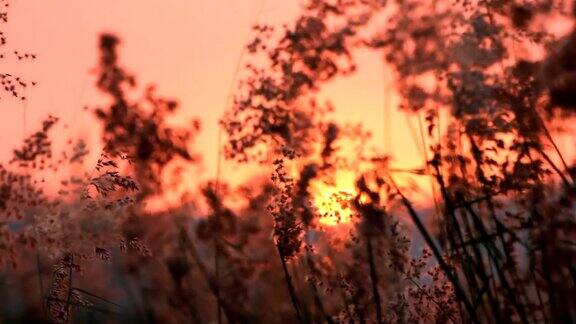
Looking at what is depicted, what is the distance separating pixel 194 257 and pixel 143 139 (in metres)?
0.62

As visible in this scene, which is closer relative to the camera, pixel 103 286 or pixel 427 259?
pixel 427 259

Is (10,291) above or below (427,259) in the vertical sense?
above

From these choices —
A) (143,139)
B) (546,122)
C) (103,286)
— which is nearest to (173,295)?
(143,139)

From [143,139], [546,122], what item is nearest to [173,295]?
[143,139]

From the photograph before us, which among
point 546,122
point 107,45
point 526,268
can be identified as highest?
point 107,45

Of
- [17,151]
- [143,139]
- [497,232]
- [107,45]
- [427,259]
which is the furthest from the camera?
[17,151]

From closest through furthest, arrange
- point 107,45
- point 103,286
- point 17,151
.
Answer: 1. point 107,45
2. point 17,151
3. point 103,286

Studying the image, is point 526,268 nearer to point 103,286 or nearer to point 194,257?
point 194,257

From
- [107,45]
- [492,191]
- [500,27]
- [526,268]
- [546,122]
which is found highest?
[107,45]

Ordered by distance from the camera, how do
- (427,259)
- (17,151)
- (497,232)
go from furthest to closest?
(17,151) → (427,259) → (497,232)

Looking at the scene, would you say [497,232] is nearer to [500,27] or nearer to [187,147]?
[500,27]

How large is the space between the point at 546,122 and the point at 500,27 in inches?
28.7

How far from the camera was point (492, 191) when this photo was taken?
341 centimetres

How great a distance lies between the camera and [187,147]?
4.43 meters
